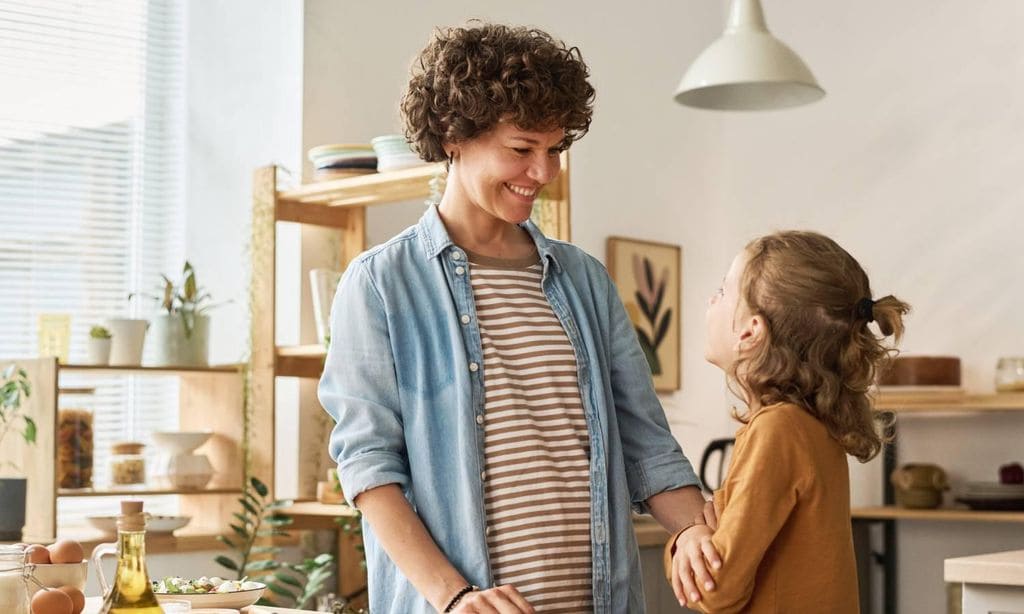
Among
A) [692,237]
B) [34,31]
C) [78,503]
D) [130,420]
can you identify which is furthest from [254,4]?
[692,237]

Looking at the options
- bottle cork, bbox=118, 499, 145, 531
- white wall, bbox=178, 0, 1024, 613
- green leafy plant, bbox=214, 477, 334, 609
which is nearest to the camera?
bottle cork, bbox=118, 499, 145, 531

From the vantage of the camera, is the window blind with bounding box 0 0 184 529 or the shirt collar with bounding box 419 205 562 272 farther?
the window blind with bounding box 0 0 184 529

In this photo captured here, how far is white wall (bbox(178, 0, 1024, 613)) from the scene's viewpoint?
497 cm

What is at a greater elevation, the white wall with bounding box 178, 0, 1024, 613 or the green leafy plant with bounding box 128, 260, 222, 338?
the white wall with bounding box 178, 0, 1024, 613

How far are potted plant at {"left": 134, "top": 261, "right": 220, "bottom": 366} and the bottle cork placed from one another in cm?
255

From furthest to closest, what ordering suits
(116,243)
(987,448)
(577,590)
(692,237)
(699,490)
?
(692,237) < (987,448) < (116,243) < (699,490) < (577,590)

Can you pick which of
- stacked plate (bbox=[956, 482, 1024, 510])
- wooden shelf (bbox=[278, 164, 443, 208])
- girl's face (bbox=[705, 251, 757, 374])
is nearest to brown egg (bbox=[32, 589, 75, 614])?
girl's face (bbox=[705, 251, 757, 374])

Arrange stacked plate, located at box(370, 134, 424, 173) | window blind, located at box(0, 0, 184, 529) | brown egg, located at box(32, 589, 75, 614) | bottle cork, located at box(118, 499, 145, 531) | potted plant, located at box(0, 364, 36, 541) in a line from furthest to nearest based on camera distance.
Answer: window blind, located at box(0, 0, 184, 529), stacked plate, located at box(370, 134, 424, 173), potted plant, located at box(0, 364, 36, 541), brown egg, located at box(32, 589, 75, 614), bottle cork, located at box(118, 499, 145, 531)

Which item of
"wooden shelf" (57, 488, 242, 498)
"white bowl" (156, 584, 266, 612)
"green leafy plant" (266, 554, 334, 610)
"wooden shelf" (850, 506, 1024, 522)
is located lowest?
"green leafy plant" (266, 554, 334, 610)

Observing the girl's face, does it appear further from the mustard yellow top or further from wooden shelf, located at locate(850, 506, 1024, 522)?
wooden shelf, located at locate(850, 506, 1024, 522)

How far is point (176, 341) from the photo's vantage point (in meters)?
3.84

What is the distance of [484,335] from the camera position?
1.69m

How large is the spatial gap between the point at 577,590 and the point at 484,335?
340mm

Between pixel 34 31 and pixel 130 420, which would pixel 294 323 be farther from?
pixel 34 31
